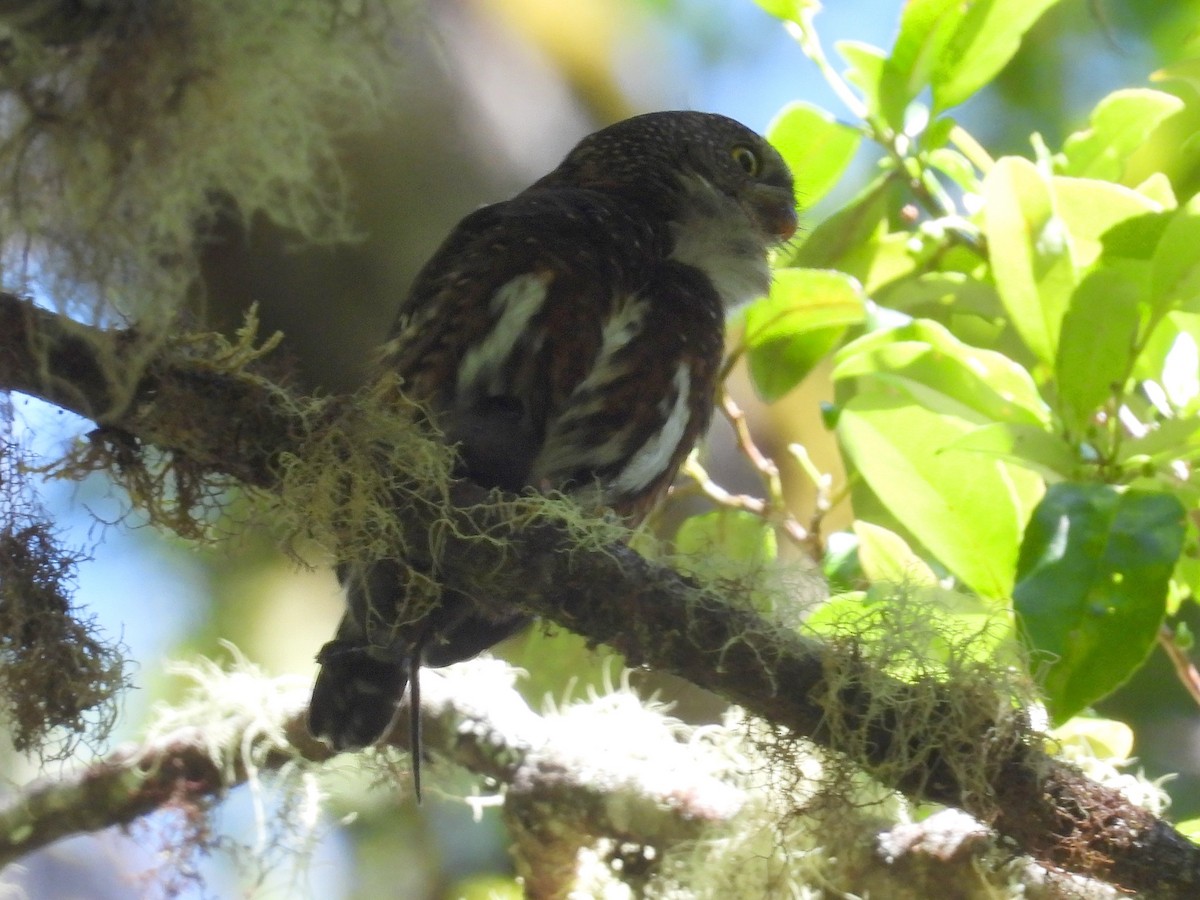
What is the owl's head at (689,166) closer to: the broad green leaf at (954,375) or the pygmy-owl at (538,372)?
the pygmy-owl at (538,372)

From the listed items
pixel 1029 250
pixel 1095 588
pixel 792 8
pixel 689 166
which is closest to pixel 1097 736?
pixel 1095 588

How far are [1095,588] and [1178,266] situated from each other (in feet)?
1.13

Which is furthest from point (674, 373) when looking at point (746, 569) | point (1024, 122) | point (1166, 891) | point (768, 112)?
point (1024, 122)

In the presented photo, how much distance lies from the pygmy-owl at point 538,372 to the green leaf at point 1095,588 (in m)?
0.38

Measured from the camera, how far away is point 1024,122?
2646 millimetres

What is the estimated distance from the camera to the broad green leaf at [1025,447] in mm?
1182

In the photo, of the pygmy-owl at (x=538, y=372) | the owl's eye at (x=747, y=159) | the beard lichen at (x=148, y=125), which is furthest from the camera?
the owl's eye at (x=747, y=159)

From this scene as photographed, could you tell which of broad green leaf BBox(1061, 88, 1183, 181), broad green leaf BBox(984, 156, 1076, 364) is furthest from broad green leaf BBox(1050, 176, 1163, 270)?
broad green leaf BBox(1061, 88, 1183, 181)

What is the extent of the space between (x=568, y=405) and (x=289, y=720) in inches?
25.9

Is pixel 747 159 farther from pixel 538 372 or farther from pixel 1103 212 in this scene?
pixel 538 372

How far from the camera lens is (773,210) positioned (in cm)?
161

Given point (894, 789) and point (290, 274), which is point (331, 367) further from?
point (894, 789)

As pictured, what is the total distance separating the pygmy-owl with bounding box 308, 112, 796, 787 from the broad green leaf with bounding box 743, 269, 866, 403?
19 cm

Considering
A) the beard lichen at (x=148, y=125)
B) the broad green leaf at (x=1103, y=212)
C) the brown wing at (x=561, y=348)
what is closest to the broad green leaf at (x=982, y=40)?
the broad green leaf at (x=1103, y=212)
